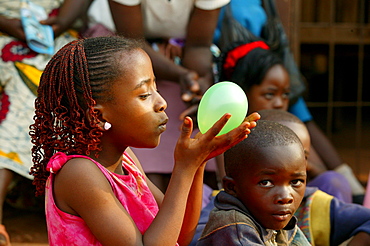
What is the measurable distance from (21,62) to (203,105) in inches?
75.5

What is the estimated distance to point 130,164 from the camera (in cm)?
200

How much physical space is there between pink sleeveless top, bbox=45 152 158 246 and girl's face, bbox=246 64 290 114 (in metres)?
1.67

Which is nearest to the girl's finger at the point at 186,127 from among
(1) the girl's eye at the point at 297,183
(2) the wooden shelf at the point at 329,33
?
(1) the girl's eye at the point at 297,183

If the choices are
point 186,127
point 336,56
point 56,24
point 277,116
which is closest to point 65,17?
point 56,24

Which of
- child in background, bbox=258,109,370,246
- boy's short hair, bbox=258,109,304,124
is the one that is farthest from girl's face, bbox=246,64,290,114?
child in background, bbox=258,109,370,246

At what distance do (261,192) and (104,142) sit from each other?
2.02ft

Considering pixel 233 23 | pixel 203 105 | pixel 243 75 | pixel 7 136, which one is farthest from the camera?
pixel 233 23

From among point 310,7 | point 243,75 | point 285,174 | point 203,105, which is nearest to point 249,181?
point 285,174

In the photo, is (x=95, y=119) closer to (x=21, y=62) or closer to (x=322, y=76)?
(x=21, y=62)

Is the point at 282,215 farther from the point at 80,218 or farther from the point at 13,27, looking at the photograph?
the point at 13,27

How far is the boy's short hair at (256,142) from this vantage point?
2.09 m

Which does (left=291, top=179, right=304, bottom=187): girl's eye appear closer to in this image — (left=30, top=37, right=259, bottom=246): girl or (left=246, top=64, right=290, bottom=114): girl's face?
(left=30, top=37, right=259, bottom=246): girl

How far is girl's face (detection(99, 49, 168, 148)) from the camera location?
1745 millimetres

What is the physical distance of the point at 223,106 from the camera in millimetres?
1793
